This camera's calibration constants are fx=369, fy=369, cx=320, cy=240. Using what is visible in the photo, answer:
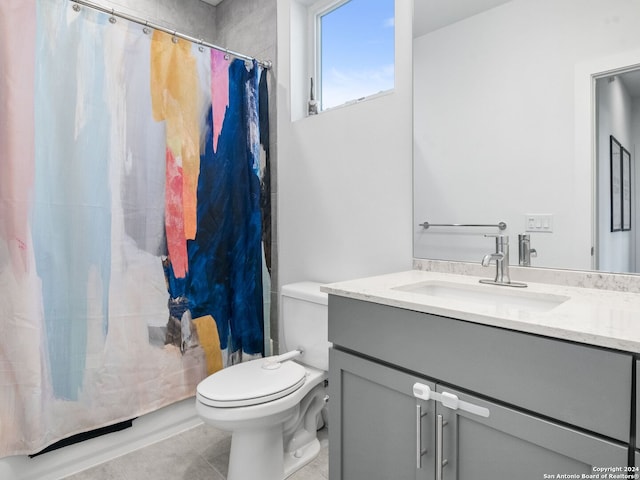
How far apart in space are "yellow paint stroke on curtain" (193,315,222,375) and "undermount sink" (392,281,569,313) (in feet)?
Result: 3.74

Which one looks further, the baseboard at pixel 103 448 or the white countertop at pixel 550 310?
the baseboard at pixel 103 448

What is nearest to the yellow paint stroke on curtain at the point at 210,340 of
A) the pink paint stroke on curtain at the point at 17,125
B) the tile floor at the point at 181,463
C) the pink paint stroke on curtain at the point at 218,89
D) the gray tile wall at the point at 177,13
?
the tile floor at the point at 181,463

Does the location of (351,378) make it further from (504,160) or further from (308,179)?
(308,179)

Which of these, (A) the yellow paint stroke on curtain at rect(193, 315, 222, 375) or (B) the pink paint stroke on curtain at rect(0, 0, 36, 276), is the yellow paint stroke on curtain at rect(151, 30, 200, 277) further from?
(B) the pink paint stroke on curtain at rect(0, 0, 36, 276)

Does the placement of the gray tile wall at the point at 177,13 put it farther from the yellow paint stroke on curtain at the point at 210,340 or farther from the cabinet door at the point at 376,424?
the cabinet door at the point at 376,424

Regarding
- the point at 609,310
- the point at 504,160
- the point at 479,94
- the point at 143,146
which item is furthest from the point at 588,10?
the point at 143,146

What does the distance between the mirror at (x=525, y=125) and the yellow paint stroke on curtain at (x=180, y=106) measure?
108 cm

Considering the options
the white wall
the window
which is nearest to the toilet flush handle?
the white wall

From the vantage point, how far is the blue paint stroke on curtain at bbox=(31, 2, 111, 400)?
1.45 m

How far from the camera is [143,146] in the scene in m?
1.70

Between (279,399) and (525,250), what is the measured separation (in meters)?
1.03

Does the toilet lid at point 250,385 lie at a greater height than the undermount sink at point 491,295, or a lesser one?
lesser

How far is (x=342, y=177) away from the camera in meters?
1.84

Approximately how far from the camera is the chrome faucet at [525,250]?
49.2 inches
